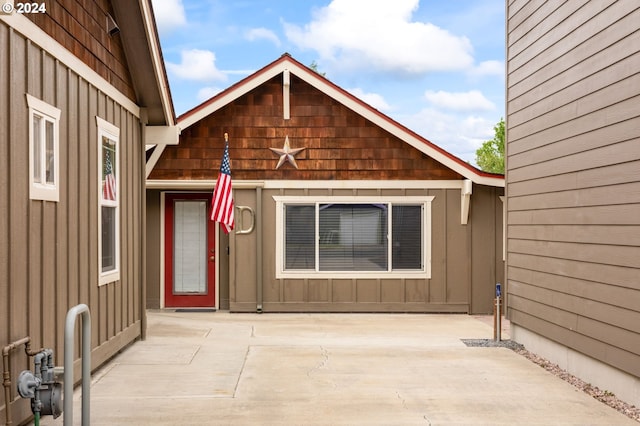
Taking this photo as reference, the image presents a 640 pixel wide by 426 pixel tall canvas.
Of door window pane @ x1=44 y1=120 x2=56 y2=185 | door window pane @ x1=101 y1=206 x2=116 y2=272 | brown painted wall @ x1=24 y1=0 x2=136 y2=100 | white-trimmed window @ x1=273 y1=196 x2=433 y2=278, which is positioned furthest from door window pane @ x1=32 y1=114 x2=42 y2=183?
white-trimmed window @ x1=273 y1=196 x2=433 y2=278

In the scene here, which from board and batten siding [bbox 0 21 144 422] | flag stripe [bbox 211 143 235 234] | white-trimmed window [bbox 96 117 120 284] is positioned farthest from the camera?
flag stripe [bbox 211 143 235 234]

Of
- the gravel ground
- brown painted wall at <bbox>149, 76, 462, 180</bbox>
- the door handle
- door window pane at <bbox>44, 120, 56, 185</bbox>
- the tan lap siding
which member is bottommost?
the gravel ground

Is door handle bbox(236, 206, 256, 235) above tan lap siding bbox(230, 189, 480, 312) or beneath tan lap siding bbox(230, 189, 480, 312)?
above

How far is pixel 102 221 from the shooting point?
297 inches

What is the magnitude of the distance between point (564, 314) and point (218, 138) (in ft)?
22.4

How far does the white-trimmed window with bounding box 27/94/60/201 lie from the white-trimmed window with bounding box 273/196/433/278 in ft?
21.4

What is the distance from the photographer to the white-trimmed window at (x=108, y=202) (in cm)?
741

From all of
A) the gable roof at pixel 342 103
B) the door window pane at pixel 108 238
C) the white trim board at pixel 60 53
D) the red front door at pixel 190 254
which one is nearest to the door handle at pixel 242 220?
the red front door at pixel 190 254

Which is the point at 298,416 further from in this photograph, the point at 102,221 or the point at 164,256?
the point at 164,256

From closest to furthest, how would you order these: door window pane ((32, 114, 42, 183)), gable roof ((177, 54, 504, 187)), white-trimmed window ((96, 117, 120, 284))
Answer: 1. door window pane ((32, 114, 42, 183))
2. white-trimmed window ((96, 117, 120, 284))
3. gable roof ((177, 54, 504, 187))

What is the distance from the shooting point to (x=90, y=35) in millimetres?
7129

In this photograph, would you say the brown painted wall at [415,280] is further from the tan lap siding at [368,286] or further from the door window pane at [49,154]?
the door window pane at [49,154]

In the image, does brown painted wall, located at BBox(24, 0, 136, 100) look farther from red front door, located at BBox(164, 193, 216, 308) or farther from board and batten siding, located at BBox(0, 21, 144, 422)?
red front door, located at BBox(164, 193, 216, 308)

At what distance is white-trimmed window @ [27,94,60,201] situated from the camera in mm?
5426
